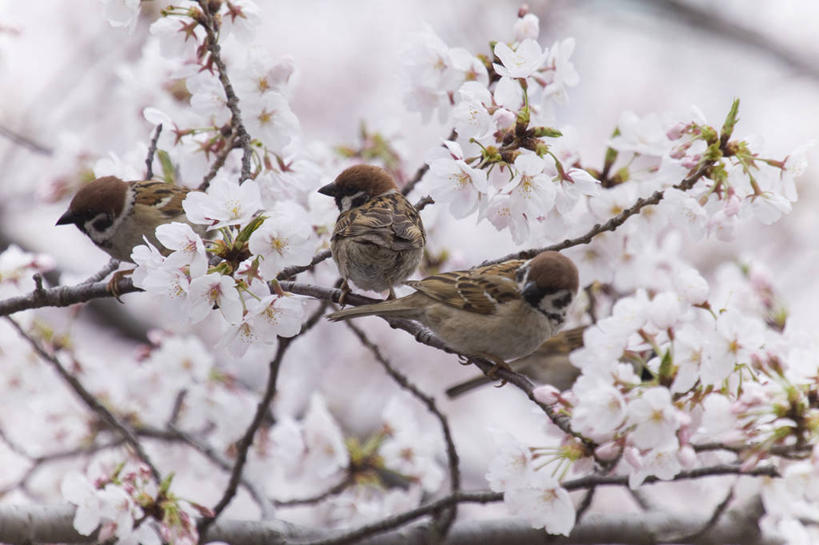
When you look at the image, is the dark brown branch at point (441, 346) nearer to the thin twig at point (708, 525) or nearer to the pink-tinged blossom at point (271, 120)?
the pink-tinged blossom at point (271, 120)

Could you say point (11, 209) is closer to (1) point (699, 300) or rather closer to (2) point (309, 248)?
(2) point (309, 248)

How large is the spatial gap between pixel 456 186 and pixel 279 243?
0.61 m

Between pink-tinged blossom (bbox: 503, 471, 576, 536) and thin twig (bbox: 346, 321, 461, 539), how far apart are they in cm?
51

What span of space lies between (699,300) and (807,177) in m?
7.88

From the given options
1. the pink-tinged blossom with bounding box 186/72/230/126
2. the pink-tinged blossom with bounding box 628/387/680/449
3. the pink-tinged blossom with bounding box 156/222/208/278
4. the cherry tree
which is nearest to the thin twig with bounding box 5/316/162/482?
the cherry tree

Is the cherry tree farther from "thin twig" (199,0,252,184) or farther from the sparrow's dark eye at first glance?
the sparrow's dark eye

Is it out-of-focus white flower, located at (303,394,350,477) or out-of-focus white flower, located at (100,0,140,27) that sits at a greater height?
out-of-focus white flower, located at (100,0,140,27)

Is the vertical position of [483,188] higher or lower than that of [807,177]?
lower

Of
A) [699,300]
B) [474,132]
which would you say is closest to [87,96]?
[474,132]

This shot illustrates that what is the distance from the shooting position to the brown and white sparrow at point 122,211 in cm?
335

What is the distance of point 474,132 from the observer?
7.96 ft

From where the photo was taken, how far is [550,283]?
2.85m

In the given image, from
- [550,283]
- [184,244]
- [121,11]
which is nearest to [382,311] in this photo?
[550,283]

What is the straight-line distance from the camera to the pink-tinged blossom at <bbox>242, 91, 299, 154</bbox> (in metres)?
2.75
